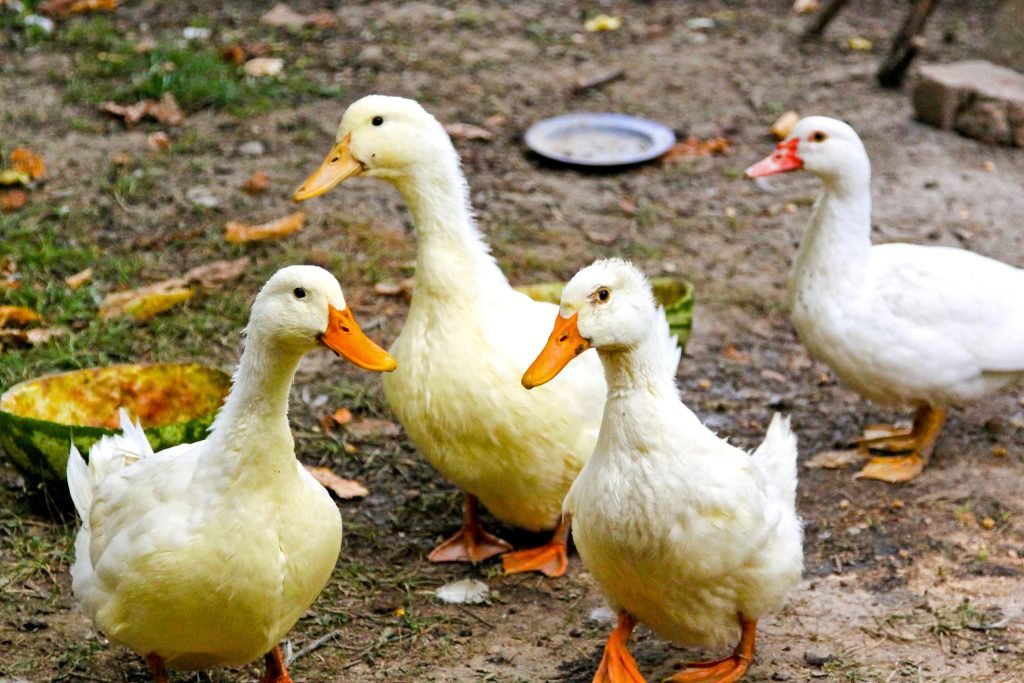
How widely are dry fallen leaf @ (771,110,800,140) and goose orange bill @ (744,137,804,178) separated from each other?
92.0 inches

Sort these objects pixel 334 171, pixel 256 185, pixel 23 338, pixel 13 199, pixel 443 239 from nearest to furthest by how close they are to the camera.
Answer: pixel 443 239, pixel 334 171, pixel 23 338, pixel 13 199, pixel 256 185

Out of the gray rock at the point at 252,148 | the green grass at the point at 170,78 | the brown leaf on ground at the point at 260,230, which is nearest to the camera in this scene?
the brown leaf on ground at the point at 260,230

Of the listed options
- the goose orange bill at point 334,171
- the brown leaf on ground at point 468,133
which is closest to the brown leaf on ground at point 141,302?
the goose orange bill at point 334,171

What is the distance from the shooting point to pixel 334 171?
418 centimetres

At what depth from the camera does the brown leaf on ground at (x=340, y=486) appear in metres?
4.55

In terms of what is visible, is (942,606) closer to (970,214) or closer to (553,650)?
(553,650)

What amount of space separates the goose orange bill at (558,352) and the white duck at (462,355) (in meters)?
0.66

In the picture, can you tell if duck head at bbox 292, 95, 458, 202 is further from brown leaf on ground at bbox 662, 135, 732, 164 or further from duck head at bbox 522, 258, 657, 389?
brown leaf on ground at bbox 662, 135, 732, 164

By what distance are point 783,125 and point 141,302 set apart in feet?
12.6

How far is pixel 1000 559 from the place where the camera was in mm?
4238

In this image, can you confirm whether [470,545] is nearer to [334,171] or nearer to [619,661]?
[619,661]

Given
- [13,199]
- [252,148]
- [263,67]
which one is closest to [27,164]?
[13,199]

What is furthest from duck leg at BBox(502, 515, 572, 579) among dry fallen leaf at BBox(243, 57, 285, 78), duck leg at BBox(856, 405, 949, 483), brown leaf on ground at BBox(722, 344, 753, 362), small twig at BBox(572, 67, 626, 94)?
dry fallen leaf at BBox(243, 57, 285, 78)

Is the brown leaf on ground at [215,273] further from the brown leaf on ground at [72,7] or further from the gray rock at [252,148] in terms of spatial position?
the brown leaf on ground at [72,7]
